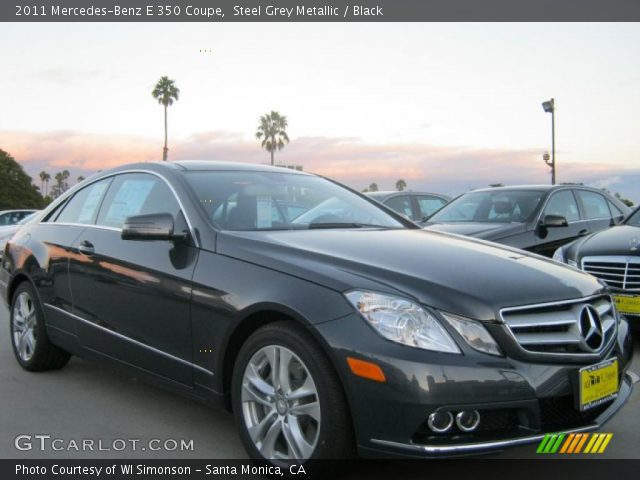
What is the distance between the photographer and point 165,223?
3.73 meters

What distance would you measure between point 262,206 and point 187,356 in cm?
102

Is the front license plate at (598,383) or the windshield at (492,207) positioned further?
the windshield at (492,207)

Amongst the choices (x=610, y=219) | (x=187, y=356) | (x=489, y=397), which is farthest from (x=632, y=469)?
(x=610, y=219)

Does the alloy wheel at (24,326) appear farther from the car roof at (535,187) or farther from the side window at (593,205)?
the side window at (593,205)

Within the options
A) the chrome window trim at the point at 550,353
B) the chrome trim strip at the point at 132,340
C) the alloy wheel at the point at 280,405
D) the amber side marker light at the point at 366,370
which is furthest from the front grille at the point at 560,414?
the chrome trim strip at the point at 132,340

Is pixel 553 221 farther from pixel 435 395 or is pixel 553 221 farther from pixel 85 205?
pixel 435 395

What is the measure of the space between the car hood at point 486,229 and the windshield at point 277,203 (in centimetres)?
332

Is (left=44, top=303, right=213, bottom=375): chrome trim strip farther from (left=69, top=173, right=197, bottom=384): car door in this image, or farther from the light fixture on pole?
the light fixture on pole

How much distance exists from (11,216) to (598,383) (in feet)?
64.6

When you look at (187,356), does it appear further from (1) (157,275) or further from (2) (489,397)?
(2) (489,397)

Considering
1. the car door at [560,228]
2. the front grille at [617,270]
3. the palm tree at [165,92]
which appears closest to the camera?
the front grille at [617,270]

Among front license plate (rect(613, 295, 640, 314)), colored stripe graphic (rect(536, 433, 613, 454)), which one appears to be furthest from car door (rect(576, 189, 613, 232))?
colored stripe graphic (rect(536, 433, 613, 454))

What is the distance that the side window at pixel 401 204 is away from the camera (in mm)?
11633

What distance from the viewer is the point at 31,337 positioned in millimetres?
5254
